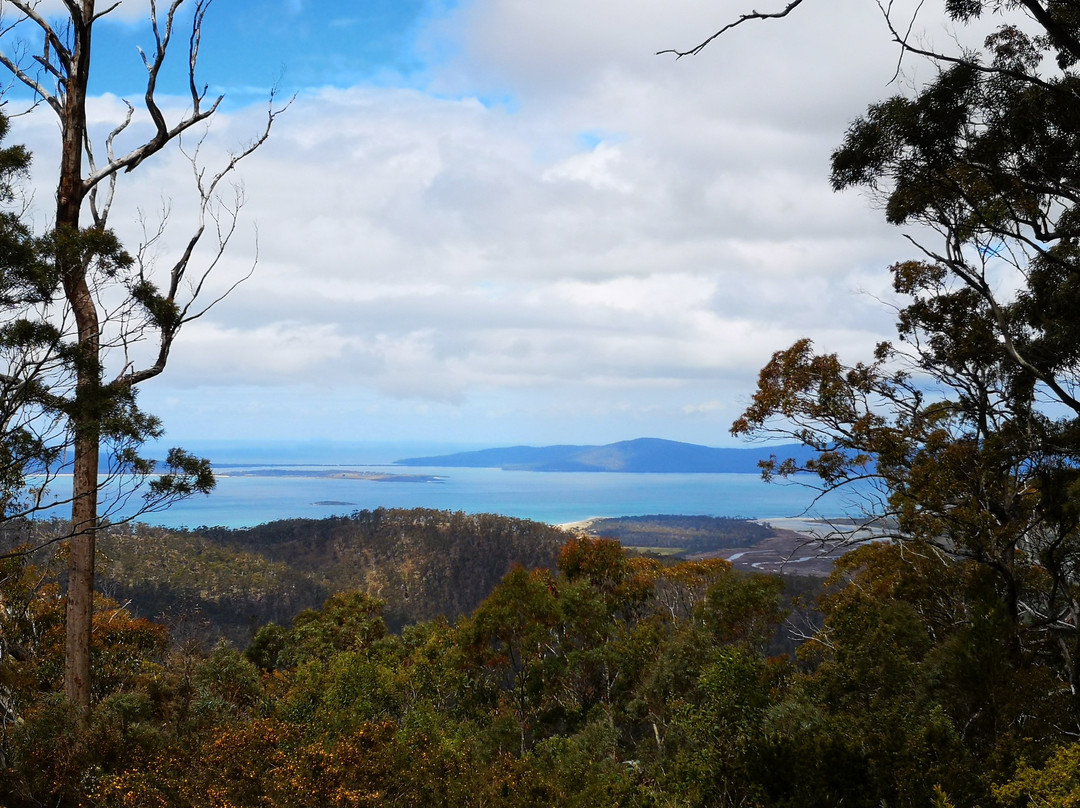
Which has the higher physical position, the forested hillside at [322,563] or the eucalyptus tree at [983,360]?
the eucalyptus tree at [983,360]

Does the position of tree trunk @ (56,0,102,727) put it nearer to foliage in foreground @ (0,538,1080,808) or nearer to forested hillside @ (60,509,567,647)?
foliage in foreground @ (0,538,1080,808)

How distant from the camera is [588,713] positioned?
17656mm

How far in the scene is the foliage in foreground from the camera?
546 centimetres

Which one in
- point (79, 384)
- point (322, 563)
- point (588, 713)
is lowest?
point (322, 563)

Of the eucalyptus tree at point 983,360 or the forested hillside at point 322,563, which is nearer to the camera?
the eucalyptus tree at point 983,360

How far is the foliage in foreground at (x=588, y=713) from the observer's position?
546 cm

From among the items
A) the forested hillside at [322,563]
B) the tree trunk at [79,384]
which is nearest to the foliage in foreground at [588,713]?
the tree trunk at [79,384]

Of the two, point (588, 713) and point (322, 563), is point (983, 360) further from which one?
point (322, 563)

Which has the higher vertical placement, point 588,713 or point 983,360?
point 983,360

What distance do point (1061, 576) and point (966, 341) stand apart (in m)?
3.10

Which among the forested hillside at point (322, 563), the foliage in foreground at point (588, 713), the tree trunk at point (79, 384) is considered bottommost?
the forested hillside at point (322, 563)

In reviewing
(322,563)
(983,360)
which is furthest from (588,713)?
(322,563)

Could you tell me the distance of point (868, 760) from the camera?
6051 millimetres

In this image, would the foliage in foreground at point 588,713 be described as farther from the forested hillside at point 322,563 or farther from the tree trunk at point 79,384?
the forested hillside at point 322,563
